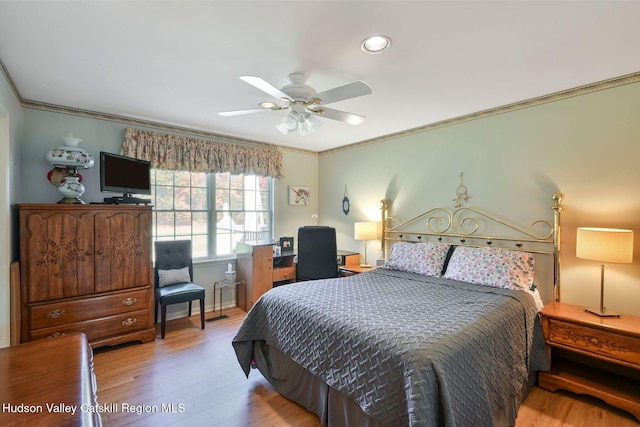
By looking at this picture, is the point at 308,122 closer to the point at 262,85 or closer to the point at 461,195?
the point at 262,85

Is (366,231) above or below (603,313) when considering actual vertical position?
above

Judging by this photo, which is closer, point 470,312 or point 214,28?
point 214,28

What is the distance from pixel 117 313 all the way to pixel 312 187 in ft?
11.0

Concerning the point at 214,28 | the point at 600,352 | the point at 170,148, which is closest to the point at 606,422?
the point at 600,352

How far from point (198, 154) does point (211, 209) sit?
78cm

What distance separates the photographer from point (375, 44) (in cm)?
186

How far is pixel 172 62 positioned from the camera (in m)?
2.13

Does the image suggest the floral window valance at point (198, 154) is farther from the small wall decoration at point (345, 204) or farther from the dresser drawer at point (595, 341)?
the dresser drawer at point (595, 341)

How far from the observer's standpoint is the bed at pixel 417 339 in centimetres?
150

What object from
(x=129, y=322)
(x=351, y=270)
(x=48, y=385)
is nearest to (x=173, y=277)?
(x=129, y=322)

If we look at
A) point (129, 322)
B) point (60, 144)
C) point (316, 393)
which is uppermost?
point (60, 144)

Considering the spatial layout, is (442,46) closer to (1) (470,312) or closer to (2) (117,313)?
(1) (470,312)

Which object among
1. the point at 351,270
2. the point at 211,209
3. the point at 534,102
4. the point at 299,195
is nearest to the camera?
the point at 534,102

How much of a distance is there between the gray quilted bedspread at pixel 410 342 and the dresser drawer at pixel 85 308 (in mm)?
1416
